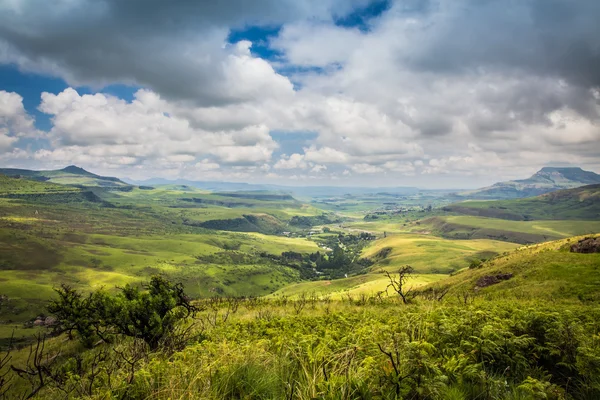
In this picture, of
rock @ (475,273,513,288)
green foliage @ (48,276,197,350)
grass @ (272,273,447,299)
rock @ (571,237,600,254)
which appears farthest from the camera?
grass @ (272,273,447,299)

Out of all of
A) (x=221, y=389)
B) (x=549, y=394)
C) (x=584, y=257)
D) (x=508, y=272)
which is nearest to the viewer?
(x=549, y=394)

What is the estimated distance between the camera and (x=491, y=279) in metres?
54.3

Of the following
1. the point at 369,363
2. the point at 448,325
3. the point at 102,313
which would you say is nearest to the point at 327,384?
the point at 369,363

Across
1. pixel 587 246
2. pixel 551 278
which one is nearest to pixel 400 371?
pixel 551 278

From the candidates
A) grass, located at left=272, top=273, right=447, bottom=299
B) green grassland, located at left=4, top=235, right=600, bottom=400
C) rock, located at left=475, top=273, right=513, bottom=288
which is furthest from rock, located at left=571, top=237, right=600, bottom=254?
green grassland, located at left=4, top=235, right=600, bottom=400

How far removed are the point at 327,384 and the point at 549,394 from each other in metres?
4.99

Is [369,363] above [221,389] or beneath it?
above

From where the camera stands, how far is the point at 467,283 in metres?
57.9

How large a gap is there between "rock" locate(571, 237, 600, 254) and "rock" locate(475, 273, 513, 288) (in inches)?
518

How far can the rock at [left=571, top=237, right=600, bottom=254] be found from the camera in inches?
2002

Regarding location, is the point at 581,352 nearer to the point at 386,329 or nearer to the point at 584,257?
the point at 386,329

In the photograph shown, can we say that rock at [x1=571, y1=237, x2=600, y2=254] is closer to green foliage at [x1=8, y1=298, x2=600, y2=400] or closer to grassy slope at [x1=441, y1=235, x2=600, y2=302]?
grassy slope at [x1=441, y1=235, x2=600, y2=302]

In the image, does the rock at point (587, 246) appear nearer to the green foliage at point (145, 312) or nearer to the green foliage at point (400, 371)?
the green foliage at point (400, 371)

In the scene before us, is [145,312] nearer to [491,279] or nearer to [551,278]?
[551,278]
